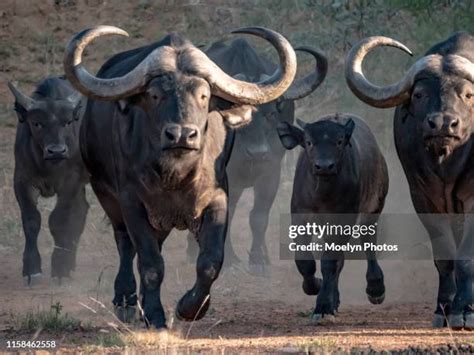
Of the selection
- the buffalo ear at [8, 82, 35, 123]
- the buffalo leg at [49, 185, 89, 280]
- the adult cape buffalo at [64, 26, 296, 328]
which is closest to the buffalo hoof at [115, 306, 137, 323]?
the adult cape buffalo at [64, 26, 296, 328]

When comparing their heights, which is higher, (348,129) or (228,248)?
(348,129)

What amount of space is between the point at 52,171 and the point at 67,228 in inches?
24.4

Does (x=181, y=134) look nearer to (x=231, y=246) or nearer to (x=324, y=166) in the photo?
(x=324, y=166)

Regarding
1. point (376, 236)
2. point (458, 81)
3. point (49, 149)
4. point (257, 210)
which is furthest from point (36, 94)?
point (458, 81)

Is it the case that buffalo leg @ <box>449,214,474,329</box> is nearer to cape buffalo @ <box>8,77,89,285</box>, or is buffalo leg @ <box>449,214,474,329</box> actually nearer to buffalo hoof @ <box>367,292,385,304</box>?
buffalo hoof @ <box>367,292,385,304</box>

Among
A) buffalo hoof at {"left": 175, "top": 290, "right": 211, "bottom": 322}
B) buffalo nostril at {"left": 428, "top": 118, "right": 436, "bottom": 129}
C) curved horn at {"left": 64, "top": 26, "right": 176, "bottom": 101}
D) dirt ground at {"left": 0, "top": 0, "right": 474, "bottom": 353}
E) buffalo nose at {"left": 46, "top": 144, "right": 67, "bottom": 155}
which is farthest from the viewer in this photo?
buffalo nose at {"left": 46, "top": 144, "right": 67, "bottom": 155}

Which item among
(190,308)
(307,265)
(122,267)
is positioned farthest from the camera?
(307,265)

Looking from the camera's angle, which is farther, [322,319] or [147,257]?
[322,319]

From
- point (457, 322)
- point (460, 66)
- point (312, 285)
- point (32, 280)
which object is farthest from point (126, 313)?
point (460, 66)

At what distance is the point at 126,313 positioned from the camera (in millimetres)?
12953

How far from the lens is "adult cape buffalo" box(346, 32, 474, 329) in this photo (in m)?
12.0

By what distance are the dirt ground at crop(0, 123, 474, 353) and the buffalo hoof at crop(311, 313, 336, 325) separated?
6 centimetres

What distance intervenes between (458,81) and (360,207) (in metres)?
2.10

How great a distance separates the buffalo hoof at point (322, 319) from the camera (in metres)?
12.6
